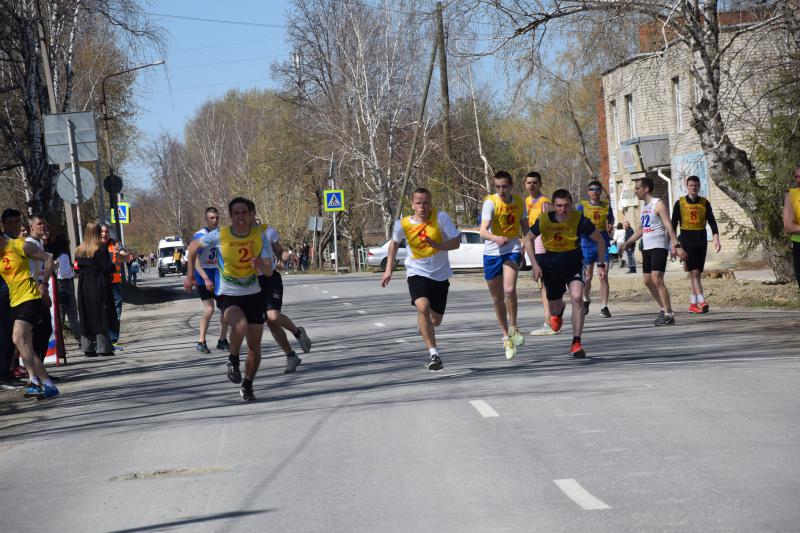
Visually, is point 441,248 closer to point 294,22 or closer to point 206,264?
point 206,264

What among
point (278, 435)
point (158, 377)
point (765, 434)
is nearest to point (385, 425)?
point (278, 435)

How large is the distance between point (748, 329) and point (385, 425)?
7772 mm

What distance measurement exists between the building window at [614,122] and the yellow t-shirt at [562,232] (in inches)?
1456

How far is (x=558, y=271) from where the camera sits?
1377 cm

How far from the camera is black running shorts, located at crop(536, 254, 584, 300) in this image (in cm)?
1355

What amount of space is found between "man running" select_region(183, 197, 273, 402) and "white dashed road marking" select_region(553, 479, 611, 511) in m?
4.79

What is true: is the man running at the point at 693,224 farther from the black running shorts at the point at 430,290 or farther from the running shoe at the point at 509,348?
the black running shorts at the point at 430,290

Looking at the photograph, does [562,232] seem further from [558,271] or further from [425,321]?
[425,321]

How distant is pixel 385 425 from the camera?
30.5 feet

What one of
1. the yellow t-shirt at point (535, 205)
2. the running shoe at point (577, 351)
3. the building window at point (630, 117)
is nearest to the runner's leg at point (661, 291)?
the yellow t-shirt at point (535, 205)

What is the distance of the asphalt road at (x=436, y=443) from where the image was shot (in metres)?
6.39

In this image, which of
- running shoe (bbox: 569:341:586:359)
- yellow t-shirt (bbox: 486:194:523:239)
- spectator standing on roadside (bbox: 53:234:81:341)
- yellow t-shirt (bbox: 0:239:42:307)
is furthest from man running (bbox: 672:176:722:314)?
yellow t-shirt (bbox: 0:239:42:307)

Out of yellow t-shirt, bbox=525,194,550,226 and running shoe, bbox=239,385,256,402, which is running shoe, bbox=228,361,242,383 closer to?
running shoe, bbox=239,385,256,402

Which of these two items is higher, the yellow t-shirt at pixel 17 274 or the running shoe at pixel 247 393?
the yellow t-shirt at pixel 17 274
